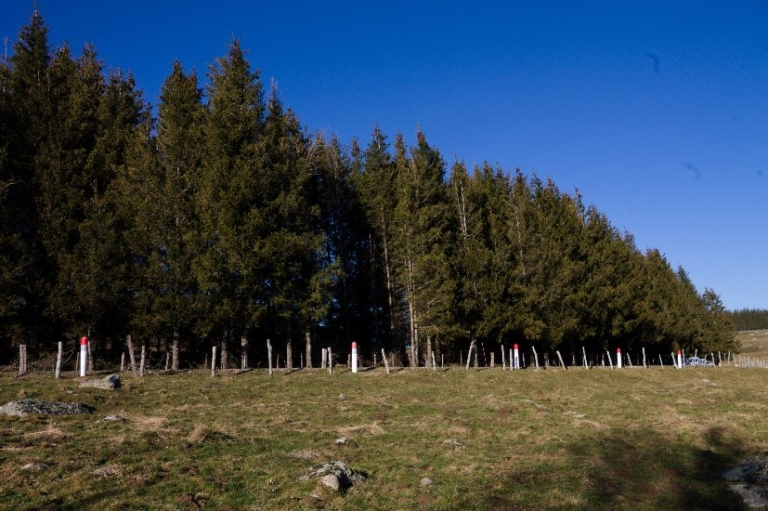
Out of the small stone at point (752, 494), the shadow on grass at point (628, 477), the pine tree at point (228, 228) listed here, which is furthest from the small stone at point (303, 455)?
the pine tree at point (228, 228)

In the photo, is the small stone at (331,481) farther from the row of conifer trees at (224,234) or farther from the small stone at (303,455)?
the row of conifer trees at (224,234)

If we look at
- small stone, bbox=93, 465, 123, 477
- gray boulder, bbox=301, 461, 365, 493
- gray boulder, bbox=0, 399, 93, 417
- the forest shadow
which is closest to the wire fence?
gray boulder, bbox=0, 399, 93, 417

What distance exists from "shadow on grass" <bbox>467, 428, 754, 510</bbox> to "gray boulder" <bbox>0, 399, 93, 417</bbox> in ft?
39.7

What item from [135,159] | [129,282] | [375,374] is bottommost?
[375,374]

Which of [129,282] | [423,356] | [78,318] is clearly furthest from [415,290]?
[78,318]

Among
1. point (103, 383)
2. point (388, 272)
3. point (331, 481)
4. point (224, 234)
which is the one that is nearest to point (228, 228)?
point (224, 234)

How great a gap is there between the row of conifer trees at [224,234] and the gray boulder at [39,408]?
12773 millimetres

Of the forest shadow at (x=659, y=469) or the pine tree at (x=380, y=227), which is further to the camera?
the pine tree at (x=380, y=227)

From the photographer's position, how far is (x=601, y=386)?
30.4 m

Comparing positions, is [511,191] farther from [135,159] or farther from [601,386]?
[135,159]

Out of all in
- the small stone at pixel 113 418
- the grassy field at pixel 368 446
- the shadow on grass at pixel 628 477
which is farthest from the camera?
the small stone at pixel 113 418

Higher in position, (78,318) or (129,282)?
(129,282)

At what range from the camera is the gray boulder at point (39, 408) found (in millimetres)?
14625

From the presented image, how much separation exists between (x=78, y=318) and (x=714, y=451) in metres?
29.9
